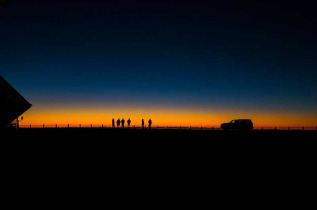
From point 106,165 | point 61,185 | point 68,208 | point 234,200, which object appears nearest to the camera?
point 68,208

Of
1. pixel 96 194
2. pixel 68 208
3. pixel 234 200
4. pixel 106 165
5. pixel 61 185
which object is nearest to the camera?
pixel 68 208

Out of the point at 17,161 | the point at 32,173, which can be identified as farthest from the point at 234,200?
the point at 17,161

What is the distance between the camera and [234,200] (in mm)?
3492

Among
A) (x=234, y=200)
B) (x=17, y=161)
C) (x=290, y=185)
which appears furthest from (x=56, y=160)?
(x=290, y=185)

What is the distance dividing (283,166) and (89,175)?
15.5ft

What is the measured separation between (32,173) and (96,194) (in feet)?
7.16

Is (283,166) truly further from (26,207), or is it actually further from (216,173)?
(26,207)

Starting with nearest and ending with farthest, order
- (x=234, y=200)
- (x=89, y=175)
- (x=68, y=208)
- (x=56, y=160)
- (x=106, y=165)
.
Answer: (x=68, y=208)
(x=234, y=200)
(x=89, y=175)
(x=106, y=165)
(x=56, y=160)

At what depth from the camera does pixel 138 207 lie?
320 cm

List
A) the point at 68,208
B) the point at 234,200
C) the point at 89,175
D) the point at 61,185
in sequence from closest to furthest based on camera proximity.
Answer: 1. the point at 68,208
2. the point at 234,200
3. the point at 61,185
4. the point at 89,175

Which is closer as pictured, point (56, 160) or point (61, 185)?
point (61, 185)

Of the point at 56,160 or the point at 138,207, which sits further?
the point at 56,160

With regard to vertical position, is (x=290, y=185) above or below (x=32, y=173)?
below

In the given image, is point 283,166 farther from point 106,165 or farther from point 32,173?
point 32,173
